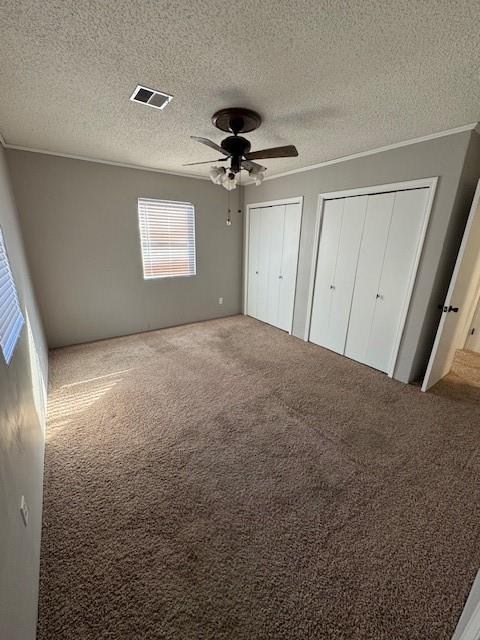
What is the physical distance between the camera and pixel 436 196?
236cm

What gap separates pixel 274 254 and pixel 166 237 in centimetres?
178

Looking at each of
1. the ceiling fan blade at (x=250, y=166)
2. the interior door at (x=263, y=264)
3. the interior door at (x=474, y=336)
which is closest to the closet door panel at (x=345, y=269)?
the interior door at (x=263, y=264)

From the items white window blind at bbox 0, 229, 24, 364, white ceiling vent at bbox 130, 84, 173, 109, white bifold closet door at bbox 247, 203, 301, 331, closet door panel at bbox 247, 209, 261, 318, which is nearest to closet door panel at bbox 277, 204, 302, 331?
white bifold closet door at bbox 247, 203, 301, 331

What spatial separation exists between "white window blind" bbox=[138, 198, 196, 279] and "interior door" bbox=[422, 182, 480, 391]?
139 inches

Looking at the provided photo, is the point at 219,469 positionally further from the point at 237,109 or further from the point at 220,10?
the point at 237,109

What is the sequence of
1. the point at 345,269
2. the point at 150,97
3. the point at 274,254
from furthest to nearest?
the point at 274,254
the point at 345,269
the point at 150,97

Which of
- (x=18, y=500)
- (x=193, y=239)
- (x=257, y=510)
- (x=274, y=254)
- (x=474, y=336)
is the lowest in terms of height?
(x=257, y=510)

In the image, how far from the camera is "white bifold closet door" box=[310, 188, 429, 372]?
2.66 meters

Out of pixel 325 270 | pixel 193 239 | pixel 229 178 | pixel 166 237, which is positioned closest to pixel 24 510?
pixel 229 178

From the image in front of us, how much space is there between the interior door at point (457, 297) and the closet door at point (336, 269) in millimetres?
999

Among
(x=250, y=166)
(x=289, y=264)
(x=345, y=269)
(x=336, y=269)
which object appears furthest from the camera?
(x=289, y=264)

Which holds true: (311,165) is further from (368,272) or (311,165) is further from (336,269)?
(368,272)

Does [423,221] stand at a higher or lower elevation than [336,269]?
higher

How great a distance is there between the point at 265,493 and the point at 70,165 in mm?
4087
